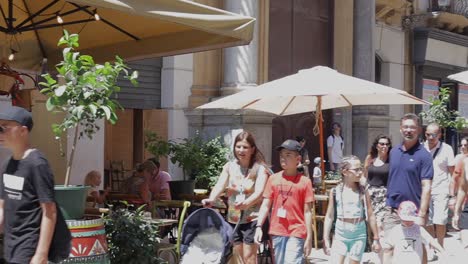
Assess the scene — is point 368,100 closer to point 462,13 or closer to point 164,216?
point 164,216

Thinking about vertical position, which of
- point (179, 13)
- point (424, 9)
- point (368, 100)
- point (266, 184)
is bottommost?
point (266, 184)

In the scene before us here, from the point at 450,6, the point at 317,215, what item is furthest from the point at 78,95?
the point at 450,6

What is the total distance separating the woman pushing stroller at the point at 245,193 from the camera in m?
7.05

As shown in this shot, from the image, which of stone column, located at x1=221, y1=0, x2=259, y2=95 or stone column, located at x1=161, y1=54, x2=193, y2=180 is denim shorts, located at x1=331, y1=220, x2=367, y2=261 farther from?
stone column, located at x1=161, y1=54, x2=193, y2=180

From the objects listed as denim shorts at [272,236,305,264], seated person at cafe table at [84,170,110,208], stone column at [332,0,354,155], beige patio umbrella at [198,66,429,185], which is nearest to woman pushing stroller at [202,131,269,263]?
denim shorts at [272,236,305,264]

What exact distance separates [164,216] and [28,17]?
3.03 m

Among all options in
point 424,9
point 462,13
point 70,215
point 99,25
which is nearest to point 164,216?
point 99,25

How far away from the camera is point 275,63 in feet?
49.8

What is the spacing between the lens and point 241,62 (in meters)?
13.4

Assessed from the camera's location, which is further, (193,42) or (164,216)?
(164,216)

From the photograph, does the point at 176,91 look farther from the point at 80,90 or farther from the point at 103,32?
the point at 80,90

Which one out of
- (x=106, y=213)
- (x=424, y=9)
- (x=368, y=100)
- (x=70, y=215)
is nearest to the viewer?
(x=70, y=215)

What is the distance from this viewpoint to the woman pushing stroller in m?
7.05

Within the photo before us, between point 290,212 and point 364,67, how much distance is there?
10.4m
